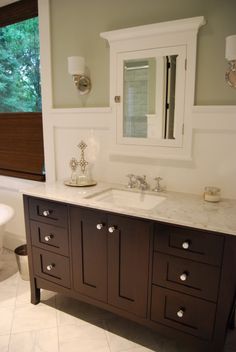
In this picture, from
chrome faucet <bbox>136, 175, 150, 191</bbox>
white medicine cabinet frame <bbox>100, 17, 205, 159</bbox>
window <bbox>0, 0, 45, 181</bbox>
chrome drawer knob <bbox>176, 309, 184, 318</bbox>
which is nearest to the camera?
chrome drawer knob <bbox>176, 309, 184, 318</bbox>

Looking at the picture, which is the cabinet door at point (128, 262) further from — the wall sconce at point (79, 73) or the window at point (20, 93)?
the window at point (20, 93)

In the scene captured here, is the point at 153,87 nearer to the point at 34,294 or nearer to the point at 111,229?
the point at 111,229

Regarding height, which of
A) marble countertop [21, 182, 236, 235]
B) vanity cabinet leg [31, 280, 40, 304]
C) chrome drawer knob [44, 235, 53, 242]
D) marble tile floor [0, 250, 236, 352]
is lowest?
marble tile floor [0, 250, 236, 352]

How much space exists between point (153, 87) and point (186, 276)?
4.22 feet

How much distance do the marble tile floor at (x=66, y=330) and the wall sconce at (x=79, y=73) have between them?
1.72 m

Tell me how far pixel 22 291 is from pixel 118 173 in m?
1.28

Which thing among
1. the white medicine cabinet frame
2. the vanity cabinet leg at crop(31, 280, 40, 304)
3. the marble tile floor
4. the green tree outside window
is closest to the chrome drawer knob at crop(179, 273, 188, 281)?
the marble tile floor

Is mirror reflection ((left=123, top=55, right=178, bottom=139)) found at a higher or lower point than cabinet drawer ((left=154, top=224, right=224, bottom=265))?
higher

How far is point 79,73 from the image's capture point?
223 centimetres

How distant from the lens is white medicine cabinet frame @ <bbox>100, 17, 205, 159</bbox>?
1.88 m

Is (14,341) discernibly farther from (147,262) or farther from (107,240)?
(147,262)

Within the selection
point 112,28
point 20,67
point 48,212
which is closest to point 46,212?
point 48,212

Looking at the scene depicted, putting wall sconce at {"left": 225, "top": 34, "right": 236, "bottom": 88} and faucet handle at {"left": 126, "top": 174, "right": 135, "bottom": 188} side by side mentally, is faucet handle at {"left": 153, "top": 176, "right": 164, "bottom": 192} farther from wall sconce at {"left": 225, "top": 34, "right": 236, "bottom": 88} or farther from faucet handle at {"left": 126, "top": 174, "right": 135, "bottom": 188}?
wall sconce at {"left": 225, "top": 34, "right": 236, "bottom": 88}

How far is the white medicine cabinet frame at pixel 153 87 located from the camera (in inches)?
74.0
